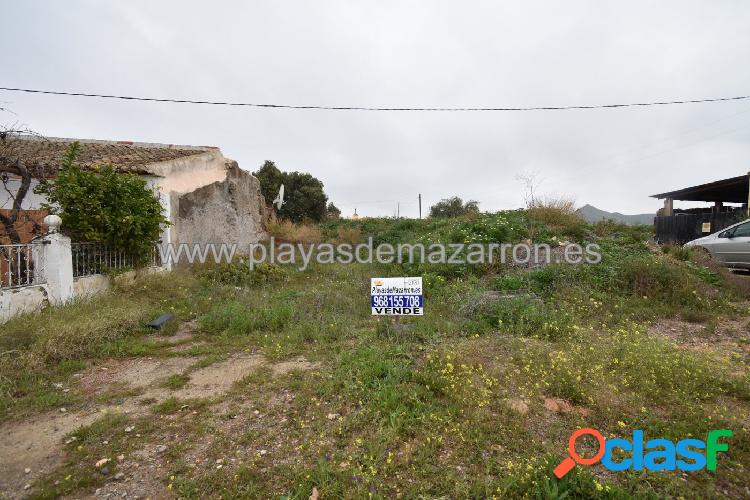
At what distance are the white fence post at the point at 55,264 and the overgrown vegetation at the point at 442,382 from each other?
1.49ft

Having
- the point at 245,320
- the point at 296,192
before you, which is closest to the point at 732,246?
the point at 245,320

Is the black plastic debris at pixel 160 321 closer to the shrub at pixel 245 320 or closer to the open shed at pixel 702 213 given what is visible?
the shrub at pixel 245 320

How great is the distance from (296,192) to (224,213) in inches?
568

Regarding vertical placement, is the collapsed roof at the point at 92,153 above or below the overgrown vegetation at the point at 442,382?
above

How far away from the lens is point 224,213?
10789 millimetres

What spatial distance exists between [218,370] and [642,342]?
4.98 m

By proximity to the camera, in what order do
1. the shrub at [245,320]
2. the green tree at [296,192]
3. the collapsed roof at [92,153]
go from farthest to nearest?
the green tree at [296,192], the collapsed roof at [92,153], the shrub at [245,320]

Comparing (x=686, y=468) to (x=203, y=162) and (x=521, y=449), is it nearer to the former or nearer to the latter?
(x=521, y=449)

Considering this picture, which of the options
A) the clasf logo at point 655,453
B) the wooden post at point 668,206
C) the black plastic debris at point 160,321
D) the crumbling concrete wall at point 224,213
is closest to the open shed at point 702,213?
the wooden post at point 668,206

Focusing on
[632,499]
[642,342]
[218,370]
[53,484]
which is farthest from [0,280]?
[642,342]

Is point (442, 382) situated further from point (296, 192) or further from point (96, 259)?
point (296, 192)

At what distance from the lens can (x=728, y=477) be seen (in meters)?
2.10

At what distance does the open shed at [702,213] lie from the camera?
37.4 ft

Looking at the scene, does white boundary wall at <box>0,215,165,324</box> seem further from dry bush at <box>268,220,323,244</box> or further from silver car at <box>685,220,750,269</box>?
silver car at <box>685,220,750,269</box>
